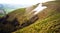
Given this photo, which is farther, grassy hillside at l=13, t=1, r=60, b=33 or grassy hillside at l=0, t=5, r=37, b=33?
grassy hillside at l=0, t=5, r=37, b=33

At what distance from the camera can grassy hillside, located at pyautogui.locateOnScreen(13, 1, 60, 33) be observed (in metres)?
5.50

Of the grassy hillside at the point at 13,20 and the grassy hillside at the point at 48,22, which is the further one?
the grassy hillside at the point at 13,20

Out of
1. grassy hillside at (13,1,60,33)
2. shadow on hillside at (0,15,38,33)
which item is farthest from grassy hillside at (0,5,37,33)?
grassy hillside at (13,1,60,33)

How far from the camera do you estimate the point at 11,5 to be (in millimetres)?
6262

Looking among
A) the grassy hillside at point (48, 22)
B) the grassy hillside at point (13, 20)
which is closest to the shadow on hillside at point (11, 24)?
the grassy hillside at point (13, 20)

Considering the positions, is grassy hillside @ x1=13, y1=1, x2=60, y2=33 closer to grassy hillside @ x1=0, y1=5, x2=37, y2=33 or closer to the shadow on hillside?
the shadow on hillside

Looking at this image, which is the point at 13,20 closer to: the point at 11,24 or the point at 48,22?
the point at 11,24

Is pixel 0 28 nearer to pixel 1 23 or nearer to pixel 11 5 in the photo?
pixel 1 23

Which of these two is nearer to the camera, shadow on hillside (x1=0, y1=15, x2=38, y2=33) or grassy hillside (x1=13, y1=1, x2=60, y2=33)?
grassy hillside (x1=13, y1=1, x2=60, y2=33)

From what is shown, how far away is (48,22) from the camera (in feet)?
18.6

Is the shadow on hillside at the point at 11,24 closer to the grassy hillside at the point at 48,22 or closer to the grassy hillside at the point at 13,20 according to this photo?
the grassy hillside at the point at 13,20

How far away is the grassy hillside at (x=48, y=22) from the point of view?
5.50m

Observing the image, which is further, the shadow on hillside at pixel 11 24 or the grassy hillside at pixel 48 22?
the shadow on hillside at pixel 11 24

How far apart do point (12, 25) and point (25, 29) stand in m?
0.52
